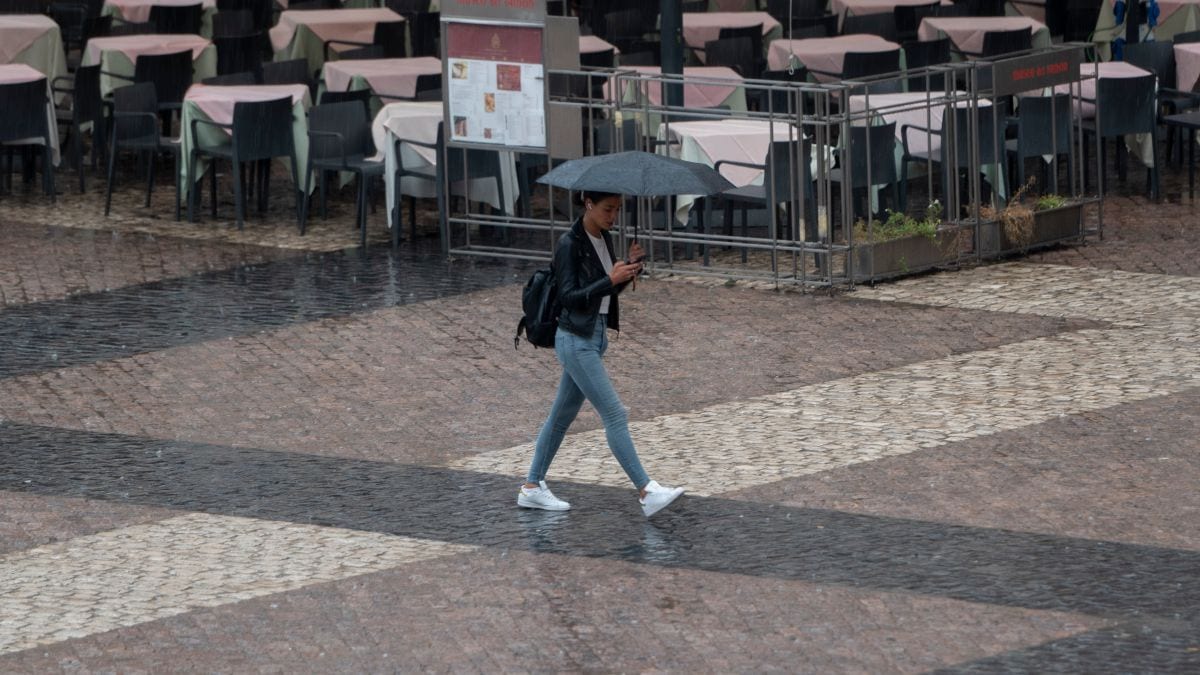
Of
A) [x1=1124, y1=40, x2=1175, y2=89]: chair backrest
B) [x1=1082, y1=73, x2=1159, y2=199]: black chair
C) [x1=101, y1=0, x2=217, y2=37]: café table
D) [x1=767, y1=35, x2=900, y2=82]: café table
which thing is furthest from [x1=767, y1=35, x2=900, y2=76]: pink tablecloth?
[x1=101, y1=0, x2=217, y2=37]: café table

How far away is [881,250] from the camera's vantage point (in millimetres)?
13188

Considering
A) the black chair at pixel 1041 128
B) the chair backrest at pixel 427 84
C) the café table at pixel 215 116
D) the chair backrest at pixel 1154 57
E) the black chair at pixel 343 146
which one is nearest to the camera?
the black chair at pixel 1041 128

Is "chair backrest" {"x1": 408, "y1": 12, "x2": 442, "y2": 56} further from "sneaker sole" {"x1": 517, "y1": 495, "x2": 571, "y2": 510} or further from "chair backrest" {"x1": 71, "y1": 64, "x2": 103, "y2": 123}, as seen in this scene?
"sneaker sole" {"x1": 517, "y1": 495, "x2": 571, "y2": 510}

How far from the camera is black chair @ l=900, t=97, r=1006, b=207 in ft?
44.5

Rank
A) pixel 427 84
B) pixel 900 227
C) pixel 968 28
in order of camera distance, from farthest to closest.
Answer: pixel 968 28, pixel 427 84, pixel 900 227

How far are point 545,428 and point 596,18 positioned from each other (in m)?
13.9

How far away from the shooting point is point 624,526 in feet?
27.5

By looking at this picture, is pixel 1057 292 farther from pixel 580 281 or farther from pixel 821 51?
pixel 821 51

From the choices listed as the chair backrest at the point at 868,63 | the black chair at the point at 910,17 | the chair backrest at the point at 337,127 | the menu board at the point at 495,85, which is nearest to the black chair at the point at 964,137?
the menu board at the point at 495,85

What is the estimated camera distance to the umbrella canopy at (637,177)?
8391 millimetres

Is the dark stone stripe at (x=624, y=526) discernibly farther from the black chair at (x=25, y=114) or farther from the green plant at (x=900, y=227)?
the black chair at (x=25, y=114)

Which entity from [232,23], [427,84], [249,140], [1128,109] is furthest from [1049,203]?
[232,23]

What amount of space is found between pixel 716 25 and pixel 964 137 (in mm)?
6120

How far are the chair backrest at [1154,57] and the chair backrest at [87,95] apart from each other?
8.28 m
